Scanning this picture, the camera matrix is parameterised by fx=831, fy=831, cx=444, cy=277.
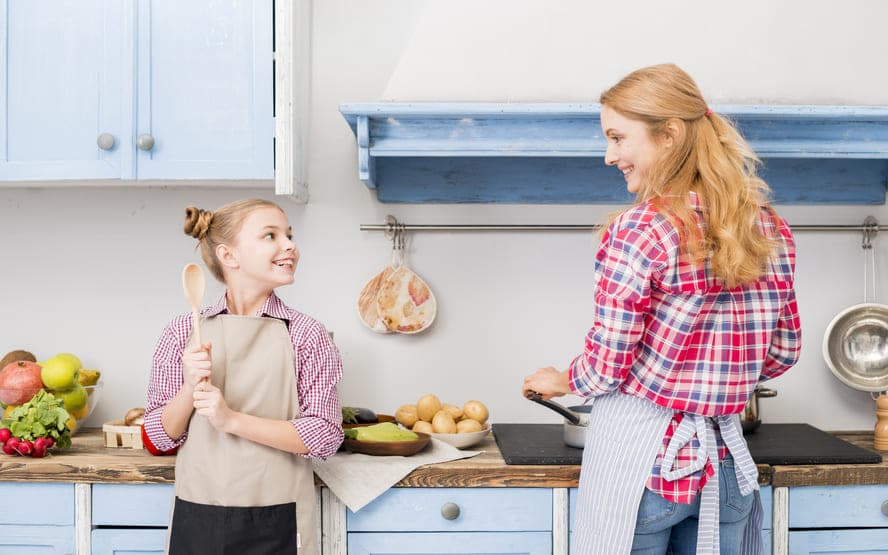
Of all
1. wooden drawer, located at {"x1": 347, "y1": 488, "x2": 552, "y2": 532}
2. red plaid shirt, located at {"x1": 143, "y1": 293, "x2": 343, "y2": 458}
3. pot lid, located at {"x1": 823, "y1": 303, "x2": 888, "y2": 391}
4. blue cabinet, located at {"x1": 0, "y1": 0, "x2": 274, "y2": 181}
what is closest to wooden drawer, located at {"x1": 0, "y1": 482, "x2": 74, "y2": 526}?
red plaid shirt, located at {"x1": 143, "y1": 293, "x2": 343, "y2": 458}

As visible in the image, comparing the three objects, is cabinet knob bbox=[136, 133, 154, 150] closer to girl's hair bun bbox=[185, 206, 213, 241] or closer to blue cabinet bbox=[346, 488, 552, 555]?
girl's hair bun bbox=[185, 206, 213, 241]

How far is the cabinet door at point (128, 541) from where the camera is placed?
183cm

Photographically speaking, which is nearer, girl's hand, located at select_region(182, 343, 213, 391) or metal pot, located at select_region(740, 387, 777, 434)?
girl's hand, located at select_region(182, 343, 213, 391)

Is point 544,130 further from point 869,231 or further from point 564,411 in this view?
point 869,231

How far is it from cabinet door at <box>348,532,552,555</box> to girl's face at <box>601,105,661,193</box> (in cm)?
84

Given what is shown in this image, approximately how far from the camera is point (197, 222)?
1603 millimetres

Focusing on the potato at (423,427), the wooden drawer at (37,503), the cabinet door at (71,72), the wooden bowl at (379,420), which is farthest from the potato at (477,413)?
the cabinet door at (71,72)

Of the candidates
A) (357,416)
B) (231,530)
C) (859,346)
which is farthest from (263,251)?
(859,346)

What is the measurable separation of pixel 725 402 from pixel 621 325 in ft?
0.73

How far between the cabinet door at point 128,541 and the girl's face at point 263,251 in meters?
0.65

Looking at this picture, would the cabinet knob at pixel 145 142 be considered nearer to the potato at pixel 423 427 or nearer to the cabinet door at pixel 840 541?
the potato at pixel 423 427

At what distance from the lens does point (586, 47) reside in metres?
2.18

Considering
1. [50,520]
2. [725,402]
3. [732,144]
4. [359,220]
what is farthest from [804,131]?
[50,520]

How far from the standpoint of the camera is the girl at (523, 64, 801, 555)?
1.31 m
